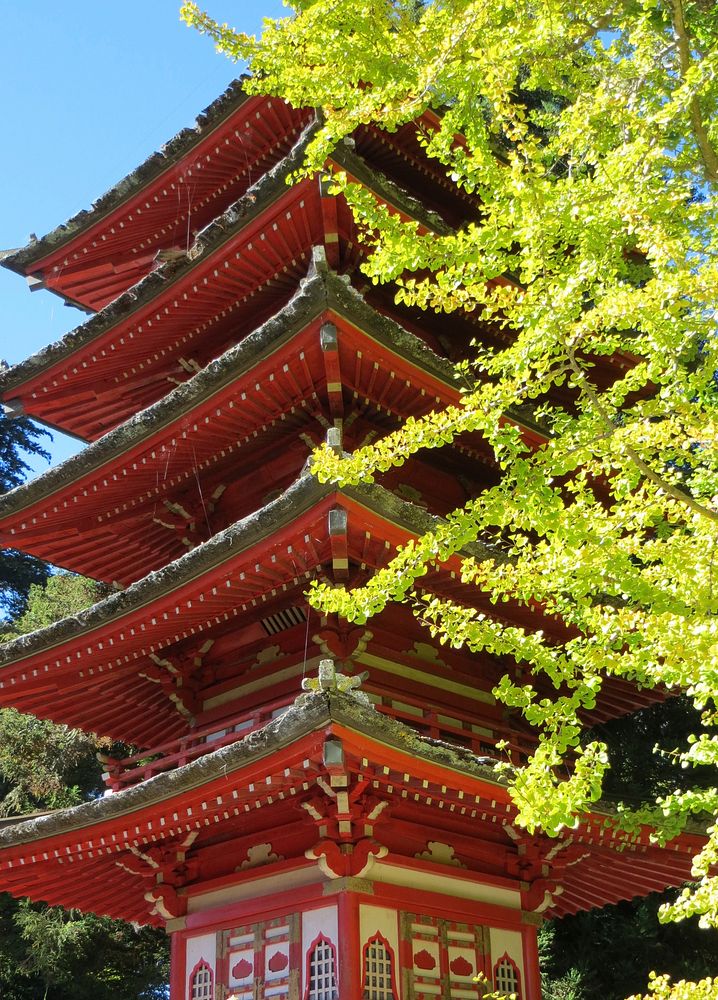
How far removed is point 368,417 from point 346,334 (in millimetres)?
1403

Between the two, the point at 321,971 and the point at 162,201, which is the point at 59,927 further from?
the point at 162,201

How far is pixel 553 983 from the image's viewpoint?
575 inches

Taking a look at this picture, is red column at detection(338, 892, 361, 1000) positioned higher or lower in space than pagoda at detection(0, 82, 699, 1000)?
lower

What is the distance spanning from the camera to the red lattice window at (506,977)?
8859mm

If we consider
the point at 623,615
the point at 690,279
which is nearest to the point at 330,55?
the point at 690,279

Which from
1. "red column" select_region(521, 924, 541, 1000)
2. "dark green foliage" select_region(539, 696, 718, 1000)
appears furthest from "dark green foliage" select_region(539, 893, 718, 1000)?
"red column" select_region(521, 924, 541, 1000)

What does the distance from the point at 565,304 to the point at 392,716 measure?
4.69 meters

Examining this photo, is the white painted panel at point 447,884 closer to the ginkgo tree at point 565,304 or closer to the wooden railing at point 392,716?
the wooden railing at point 392,716

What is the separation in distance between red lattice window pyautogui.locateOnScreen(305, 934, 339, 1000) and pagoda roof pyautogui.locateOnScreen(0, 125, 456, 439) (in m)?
7.10

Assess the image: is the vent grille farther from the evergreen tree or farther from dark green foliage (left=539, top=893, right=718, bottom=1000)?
the evergreen tree

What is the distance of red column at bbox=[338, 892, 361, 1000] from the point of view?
7.48 meters

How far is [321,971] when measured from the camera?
779 cm

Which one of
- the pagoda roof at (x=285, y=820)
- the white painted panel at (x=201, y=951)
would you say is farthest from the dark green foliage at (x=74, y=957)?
the white painted panel at (x=201, y=951)

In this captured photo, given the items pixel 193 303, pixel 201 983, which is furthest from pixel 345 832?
pixel 193 303
